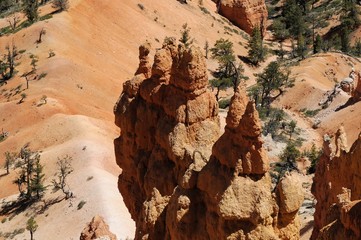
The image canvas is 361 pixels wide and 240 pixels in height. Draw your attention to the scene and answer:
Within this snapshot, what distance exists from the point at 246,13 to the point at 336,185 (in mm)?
86225

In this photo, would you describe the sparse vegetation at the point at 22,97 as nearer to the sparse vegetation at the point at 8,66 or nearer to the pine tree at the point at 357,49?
the sparse vegetation at the point at 8,66

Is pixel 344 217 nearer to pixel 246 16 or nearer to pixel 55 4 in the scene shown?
pixel 55 4

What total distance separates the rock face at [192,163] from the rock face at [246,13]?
8243 cm

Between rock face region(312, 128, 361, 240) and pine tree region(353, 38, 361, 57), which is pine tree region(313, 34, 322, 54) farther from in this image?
rock face region(312, 128, 361, 240)

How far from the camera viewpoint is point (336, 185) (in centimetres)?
2517

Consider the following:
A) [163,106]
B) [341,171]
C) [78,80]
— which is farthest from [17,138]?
[341,171]

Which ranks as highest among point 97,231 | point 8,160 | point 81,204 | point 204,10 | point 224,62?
point 204,10

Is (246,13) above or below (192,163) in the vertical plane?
above

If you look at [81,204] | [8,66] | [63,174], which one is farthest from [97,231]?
[8,66]

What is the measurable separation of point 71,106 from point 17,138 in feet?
23.8

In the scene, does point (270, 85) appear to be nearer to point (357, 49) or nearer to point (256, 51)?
point (256, 51)

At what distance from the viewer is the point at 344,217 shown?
1520 cm

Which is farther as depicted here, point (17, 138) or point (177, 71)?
point (17, 138)

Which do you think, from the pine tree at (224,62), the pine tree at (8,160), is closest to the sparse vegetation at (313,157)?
the pine tree at (224,62)
